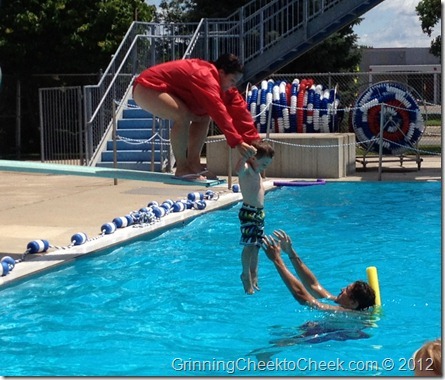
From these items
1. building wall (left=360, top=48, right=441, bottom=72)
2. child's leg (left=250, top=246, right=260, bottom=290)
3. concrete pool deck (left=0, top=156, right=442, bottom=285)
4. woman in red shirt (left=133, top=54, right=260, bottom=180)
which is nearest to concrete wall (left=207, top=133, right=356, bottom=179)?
concrete pool deck (left=0, top=156, right=442, bottom=285)

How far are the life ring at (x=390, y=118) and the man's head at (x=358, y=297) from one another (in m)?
12.3

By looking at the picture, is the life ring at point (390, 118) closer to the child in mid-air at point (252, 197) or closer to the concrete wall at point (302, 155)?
the concrete wall at point (302, 155)

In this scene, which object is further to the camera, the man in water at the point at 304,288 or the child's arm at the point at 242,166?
the child's arm at the point at 242,166

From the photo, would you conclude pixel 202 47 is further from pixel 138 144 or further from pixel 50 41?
pixel 50 41

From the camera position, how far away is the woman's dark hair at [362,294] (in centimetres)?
669

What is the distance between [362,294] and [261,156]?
4.40ft

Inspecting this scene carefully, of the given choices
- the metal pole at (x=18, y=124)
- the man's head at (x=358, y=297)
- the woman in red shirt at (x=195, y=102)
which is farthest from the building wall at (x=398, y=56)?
the man's head at (x=358, y=297)

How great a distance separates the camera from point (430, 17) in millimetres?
34812

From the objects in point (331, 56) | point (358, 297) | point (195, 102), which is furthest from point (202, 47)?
point (358, 297)

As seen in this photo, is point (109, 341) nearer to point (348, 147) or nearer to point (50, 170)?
point (50, 170)

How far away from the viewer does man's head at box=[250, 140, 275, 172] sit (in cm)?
673

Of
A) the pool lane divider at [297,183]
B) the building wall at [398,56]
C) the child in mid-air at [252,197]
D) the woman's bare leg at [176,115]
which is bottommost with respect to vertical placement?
the pool lane divider at [297,183]

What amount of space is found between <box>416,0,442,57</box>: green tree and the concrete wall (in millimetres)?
16966

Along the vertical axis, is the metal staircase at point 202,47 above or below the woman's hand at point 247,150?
above
